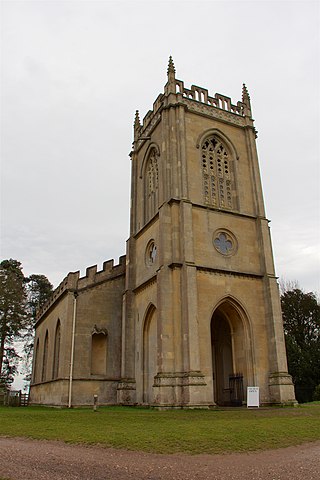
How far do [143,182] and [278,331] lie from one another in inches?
567

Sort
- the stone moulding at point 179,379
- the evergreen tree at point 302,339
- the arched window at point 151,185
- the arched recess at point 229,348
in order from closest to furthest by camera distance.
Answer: the stone moulding at point 179,379
the arched recess at point 229,348
the arched window at point 151,185
the evergreen tree at point 302,339

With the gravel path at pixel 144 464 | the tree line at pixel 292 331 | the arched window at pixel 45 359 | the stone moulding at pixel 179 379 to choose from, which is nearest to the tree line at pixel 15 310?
the tree line at pixel 292 331

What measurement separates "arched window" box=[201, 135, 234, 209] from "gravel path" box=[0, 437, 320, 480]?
62.2 feet

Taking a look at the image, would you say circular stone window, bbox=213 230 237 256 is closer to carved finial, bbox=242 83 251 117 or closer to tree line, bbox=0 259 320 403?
carved finial, bbox=242 83 251 117

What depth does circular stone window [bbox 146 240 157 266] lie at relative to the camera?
2634 cm

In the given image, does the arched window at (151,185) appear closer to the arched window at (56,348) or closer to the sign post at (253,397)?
the arched window at (56,348)

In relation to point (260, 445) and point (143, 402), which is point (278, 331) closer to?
point (143, 402)

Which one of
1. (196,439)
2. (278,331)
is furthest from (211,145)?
(196,439)

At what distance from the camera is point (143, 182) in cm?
3102

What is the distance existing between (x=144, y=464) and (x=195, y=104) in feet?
82.6

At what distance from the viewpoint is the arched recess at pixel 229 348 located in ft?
78.8

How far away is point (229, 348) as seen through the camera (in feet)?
87.0

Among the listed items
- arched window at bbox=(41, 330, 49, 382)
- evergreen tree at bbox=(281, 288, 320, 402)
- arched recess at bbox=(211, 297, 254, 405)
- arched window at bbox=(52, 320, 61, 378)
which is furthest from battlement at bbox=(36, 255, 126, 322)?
evergreen tree at bbox=(281, 288, 320, 402)

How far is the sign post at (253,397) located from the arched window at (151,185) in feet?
42.6
